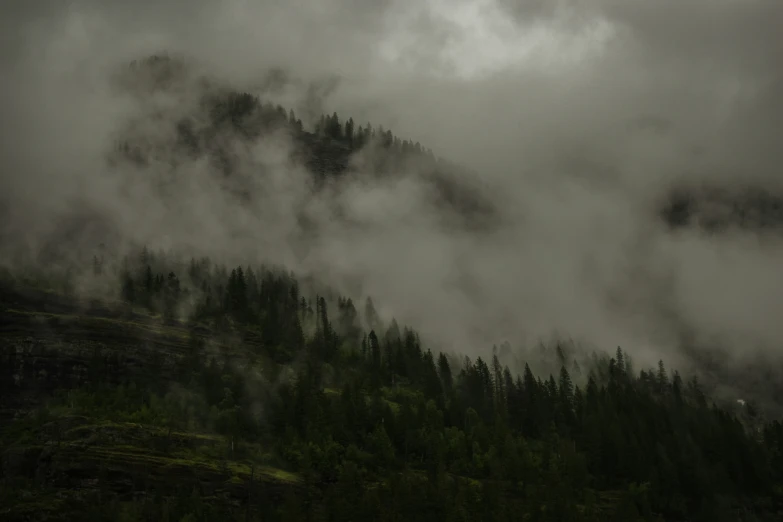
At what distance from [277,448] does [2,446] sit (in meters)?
45.9

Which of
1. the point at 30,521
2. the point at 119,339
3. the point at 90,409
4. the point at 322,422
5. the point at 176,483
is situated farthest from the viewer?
the point at 119,339

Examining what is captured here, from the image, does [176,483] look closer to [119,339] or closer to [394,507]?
[394,507]

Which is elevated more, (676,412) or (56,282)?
(56,282)

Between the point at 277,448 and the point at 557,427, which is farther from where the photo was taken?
the point at 557,427

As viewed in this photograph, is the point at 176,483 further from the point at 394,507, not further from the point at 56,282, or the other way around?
the point at 56,282

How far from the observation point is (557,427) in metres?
173

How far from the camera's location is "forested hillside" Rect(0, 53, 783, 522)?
386 ft

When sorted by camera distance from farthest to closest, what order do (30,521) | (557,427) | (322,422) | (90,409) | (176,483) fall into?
(557,427), (322,422), (90,409), (176,483), (30,521)

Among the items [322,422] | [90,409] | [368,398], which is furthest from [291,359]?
[90,409]

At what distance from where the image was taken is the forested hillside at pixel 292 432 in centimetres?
11769

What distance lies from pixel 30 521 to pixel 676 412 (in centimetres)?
14563

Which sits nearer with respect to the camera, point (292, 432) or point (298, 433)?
point (292, 432)

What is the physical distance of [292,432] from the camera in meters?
141

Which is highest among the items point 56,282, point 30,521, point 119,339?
point 56,282
